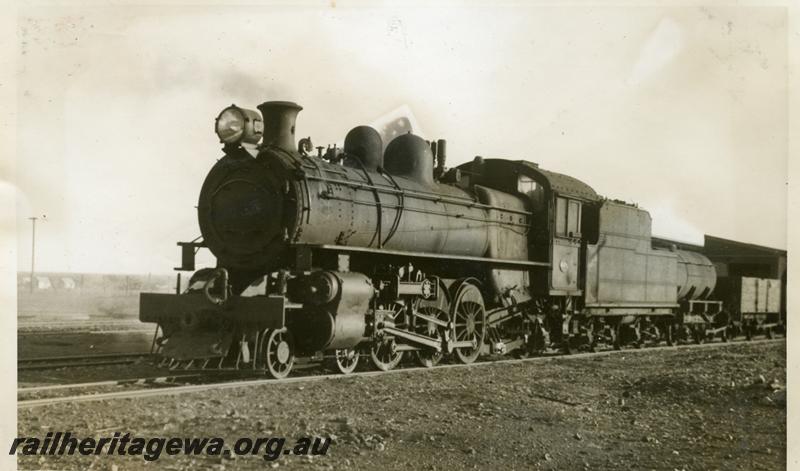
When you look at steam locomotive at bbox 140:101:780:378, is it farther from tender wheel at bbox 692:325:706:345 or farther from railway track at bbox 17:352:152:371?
tender wheel at bbox 692:325:706:345

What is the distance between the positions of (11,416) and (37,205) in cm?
234

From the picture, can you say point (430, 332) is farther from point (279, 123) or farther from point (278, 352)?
point (279, 123)

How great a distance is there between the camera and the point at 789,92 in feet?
24.9

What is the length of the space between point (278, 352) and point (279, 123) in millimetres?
3000

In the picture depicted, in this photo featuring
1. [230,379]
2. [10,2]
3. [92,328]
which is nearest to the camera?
[10,2]

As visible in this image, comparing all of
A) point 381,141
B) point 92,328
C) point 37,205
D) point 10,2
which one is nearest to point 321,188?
point 381,141

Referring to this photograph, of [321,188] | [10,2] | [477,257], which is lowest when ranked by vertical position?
[477,257]

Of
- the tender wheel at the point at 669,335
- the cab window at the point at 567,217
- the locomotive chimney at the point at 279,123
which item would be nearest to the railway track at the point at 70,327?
the locomotive chimney at the point at 279,123

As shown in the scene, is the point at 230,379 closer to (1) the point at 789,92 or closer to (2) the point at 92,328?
(1) the point at 789,92

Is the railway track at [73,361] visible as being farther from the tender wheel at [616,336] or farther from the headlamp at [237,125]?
the tender wheel at [616,336]

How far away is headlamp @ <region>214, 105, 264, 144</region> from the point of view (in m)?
9.06

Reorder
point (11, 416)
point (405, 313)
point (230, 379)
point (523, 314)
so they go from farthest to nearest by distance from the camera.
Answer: point (523, 314) → point (405, 313) → point (230, 379) → point (11, 416)

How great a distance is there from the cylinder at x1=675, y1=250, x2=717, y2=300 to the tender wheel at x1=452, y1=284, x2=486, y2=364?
7.67 meters
